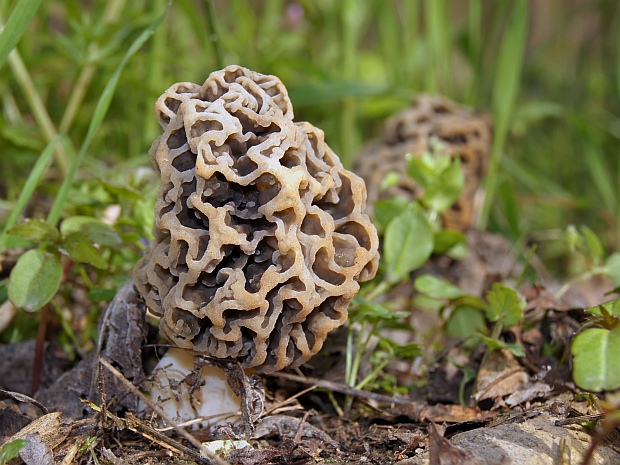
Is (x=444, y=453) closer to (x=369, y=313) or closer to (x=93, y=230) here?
(x=369, y=313)

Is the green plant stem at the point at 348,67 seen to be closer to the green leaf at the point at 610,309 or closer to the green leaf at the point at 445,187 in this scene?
the green leaf at the point at 445,187

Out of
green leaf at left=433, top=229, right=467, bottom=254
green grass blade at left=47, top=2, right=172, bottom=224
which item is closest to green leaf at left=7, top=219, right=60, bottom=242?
green grass blade at left=47, top=2, right=172, bottom=224

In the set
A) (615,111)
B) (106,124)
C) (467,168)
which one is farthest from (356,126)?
(615,111)

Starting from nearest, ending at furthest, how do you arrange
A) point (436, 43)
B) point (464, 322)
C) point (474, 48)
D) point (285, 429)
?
point (285, 429) → point (464, 322) → point (436, 43) → point (474, 48)

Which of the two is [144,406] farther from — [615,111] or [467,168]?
[615,111]

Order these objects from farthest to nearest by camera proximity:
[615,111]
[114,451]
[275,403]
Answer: [615,111] < [275,403] < [114,451]

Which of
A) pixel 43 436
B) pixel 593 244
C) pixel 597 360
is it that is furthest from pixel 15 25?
pixel 593 244
